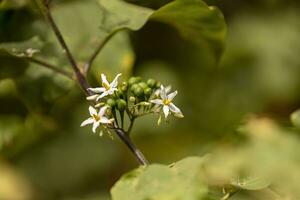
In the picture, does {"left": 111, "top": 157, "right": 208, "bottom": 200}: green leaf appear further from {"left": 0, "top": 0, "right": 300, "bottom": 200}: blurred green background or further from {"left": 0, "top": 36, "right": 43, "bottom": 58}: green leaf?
{"left": 0, "top": 0, "right": 300, "bottom": 200}: blurred green background

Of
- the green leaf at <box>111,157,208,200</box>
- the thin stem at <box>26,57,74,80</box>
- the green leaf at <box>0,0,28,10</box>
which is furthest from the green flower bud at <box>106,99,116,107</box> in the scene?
Result: the green leaf at <box>0,0,28,10</box>

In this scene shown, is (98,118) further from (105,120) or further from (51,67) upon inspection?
(51,67)

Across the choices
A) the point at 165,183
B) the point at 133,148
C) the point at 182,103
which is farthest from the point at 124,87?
the point at 182,103

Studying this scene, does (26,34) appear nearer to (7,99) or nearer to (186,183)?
(7,99)

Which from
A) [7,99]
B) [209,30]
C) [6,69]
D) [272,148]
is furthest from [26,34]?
[272,148]

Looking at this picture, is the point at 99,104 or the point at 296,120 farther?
the point at 296,120

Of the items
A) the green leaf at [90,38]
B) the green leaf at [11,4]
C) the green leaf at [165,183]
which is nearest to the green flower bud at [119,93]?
the green leaf at [165,183]

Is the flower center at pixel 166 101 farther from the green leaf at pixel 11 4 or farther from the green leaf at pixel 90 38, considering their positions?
the green leaf at pixel 11 4
